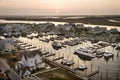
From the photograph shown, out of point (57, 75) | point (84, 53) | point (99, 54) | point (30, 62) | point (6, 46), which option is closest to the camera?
point (57, 75)

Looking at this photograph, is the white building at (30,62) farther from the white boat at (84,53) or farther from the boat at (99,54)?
the boat at (99,54)

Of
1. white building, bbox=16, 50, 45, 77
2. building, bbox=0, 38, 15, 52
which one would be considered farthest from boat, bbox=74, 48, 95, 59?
building, bbox=0, 38, 15, 52

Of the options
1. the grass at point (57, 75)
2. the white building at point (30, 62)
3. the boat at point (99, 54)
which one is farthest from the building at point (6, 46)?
the boat at point (99, 54)

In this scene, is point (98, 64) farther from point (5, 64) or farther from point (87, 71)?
point (5, 64)

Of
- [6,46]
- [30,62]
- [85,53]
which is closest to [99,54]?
[85,53]

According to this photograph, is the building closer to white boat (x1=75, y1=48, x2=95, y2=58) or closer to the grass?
white boat (x1=75, y1=48, x2=95, y2=58)

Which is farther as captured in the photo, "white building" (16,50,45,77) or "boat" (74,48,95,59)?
"boat" (74,48,95,59)

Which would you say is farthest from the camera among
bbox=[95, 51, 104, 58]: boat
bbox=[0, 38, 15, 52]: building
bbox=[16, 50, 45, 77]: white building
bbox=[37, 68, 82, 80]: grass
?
bbox=[0, 38, 15, 52]: building

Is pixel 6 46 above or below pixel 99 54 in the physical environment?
above

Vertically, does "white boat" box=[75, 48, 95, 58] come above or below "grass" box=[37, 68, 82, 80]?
below

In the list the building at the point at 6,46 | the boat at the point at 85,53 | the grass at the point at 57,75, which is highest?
the building at the point at 6,46

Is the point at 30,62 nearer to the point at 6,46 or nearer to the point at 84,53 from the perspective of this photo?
the point at 6,46
